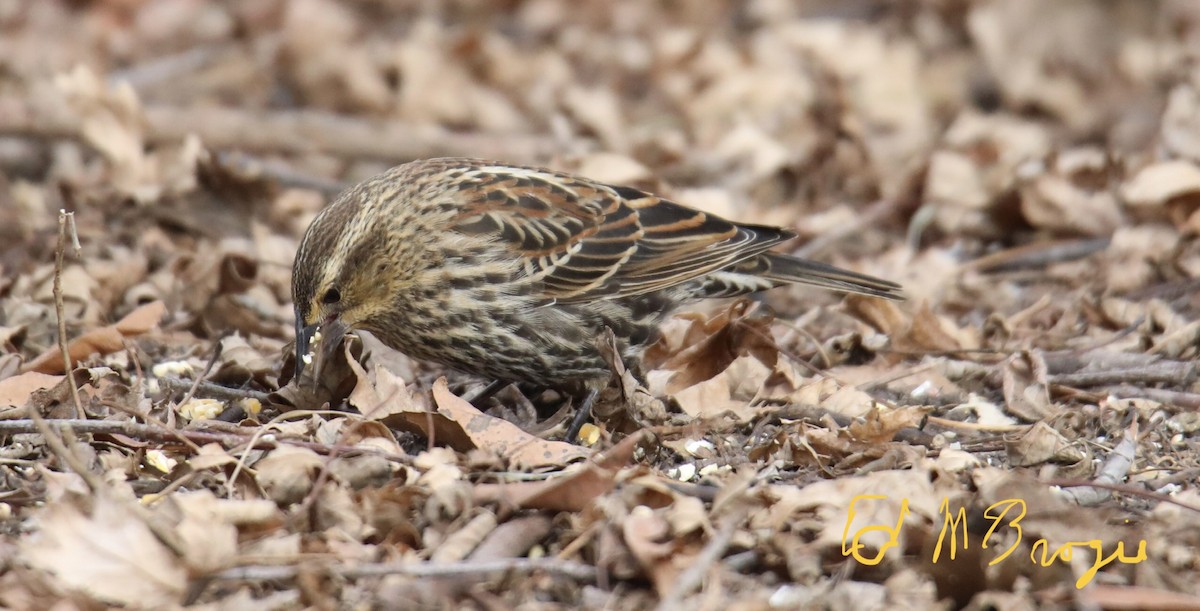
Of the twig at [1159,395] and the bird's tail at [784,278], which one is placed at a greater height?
the bird's tail at [784,278]

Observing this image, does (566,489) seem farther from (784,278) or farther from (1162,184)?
(1162,184)

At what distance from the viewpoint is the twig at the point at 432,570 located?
359 centimetres

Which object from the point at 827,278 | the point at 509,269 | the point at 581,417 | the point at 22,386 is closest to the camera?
the point at 22,386

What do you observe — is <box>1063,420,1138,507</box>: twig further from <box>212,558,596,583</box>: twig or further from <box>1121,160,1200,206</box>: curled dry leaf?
<box>1121,160,1200,206</box>: curled dry leaf

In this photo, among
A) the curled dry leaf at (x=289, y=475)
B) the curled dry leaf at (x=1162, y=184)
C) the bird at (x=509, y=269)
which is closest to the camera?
the curled dry leaf at (x=289, y=475)

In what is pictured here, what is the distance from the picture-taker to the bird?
17.2 feet

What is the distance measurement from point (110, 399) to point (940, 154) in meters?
5.04

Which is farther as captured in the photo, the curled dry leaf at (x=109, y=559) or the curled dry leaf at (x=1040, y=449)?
the curled dry leaf at (x=1040, y=449)

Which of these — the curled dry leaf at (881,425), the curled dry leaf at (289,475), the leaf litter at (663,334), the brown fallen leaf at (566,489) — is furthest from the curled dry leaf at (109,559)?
the curled dry leaf at (881,425)

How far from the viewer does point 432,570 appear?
3.61m

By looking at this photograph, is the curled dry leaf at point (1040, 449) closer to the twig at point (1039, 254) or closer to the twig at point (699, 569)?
the twig at point (699, 569)

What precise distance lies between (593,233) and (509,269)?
0.51 m

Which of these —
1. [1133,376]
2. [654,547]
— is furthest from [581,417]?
[1133,376]

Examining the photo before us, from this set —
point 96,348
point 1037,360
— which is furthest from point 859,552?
point 96,348
